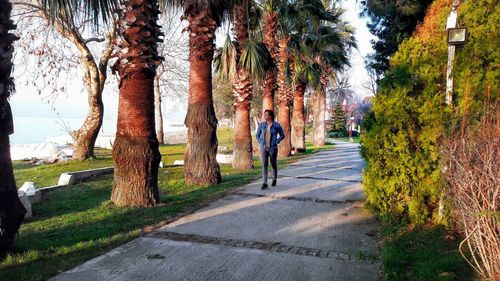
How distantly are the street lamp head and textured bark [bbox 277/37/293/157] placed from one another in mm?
13650

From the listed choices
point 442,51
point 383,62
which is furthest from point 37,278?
point 383,62

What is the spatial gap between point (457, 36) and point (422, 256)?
275 centimetres

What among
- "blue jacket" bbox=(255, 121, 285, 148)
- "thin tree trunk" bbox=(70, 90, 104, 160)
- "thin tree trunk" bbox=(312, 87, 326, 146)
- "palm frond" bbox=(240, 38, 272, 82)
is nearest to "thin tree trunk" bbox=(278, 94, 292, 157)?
"palm frond" bbox=(240, 38, 272, 82)

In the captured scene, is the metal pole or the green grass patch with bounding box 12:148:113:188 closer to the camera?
the metal pole

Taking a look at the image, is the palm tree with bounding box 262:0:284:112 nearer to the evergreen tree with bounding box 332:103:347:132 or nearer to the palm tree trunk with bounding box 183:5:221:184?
the palm tree trunk with bounding box 183:5:221:184

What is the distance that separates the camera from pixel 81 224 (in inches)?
224

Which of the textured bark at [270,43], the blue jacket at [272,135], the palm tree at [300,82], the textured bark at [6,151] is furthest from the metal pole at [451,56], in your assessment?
the palm tree at [300,82]

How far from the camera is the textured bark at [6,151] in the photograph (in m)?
3.98

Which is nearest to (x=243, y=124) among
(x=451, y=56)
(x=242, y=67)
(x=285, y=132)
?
(x=242, y=67)

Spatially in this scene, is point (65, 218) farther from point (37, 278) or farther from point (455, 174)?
point (455, 174)

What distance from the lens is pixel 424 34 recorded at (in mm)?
5863

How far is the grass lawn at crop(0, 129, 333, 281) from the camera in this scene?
3.95 meters

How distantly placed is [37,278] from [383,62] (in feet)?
41.1

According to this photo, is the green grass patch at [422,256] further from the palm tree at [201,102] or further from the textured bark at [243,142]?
the textured bark at [243,142]
